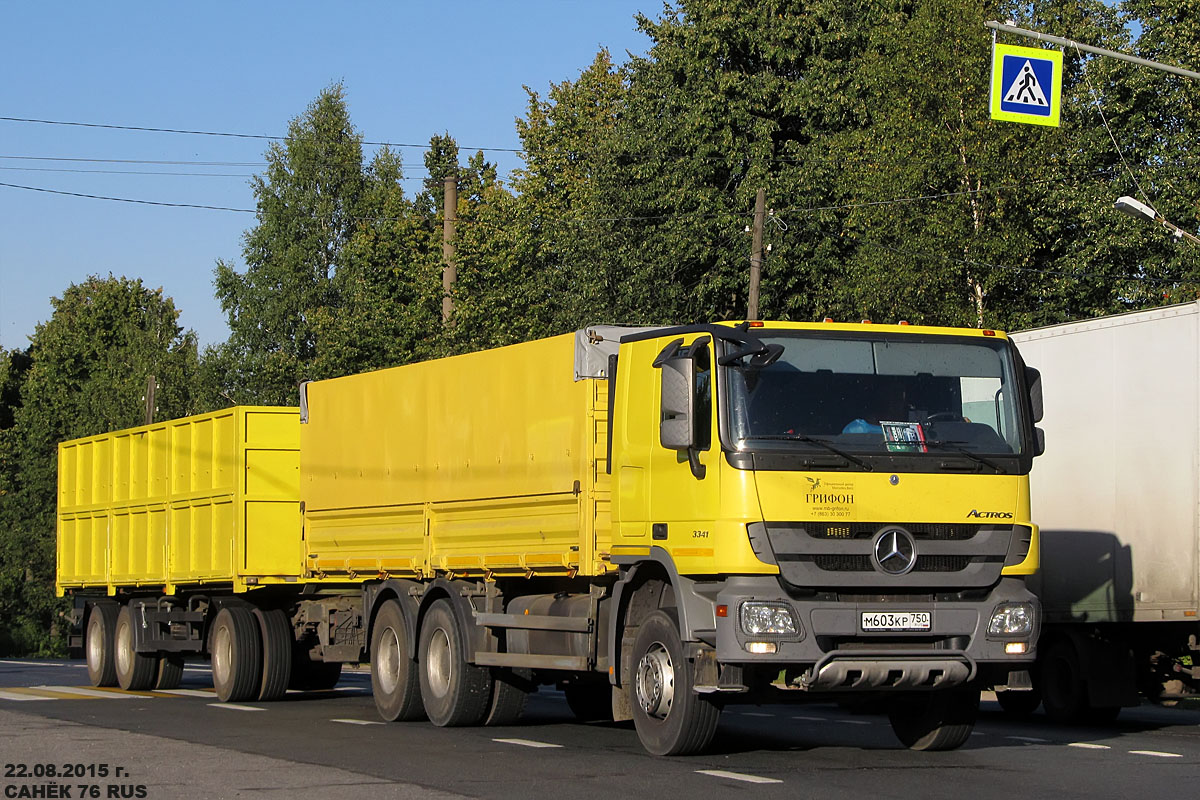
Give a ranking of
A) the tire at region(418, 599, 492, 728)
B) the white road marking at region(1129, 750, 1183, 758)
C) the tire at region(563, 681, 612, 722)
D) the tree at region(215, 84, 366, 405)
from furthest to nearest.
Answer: the tree at region(215, 84, 366, 405) → the tire at region(563, 681, 612, 722) → the tire at region(418, 599, 492, 728) → the white road marking at region(1129, 750, 1183, 758)

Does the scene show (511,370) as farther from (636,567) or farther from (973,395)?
(973,395)

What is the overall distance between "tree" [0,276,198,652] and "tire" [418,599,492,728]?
153 feet

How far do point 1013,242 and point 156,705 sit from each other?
738 inches

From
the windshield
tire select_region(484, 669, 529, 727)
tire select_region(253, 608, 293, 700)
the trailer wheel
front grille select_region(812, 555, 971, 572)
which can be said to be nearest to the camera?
front grille select_region(812, 555, 971, 572)

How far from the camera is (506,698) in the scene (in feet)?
50.2

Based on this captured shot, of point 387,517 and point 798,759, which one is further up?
point 387,517

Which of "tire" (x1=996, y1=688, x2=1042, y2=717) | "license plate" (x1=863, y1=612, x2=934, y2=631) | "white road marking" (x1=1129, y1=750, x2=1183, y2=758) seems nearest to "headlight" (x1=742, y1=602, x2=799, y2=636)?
"license plate" (x1=863, y1=612, x2=934, y2=631)

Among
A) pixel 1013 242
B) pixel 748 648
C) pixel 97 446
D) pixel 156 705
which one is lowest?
pixel 156 705

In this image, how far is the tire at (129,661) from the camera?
2212 centimetres

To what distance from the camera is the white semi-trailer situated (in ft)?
46.9

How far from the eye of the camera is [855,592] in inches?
452

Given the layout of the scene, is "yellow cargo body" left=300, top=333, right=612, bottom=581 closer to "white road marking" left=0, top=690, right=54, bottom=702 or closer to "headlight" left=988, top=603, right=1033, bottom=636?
"headlight" left=988, top=603, right=1033, bottom=636

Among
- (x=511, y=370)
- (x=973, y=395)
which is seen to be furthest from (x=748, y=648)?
(x=511, y=370)

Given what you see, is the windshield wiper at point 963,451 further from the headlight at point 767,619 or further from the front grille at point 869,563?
the headlight at point 767,619
